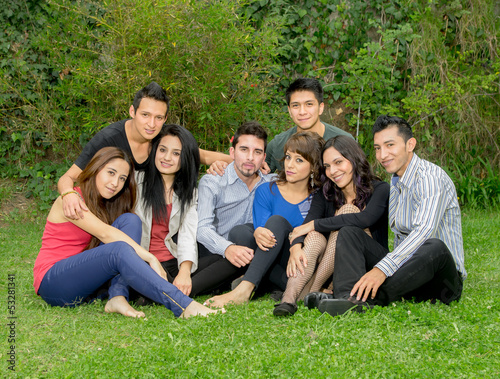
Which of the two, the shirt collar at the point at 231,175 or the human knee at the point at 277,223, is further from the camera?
the shirt collar at the point at 231,175

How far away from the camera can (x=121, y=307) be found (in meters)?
3.27

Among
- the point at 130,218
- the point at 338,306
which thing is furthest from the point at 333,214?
the point at 130,218

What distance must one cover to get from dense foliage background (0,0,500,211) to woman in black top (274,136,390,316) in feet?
6.71

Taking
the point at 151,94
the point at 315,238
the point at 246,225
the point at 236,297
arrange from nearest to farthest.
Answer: the point at 236,297 → the point at 315,238 → the point at 246,225 → the point at 151,94

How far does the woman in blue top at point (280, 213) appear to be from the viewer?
3.53m

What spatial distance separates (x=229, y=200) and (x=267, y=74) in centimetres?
292

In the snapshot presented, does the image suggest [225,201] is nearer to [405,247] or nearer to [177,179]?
[177,179]

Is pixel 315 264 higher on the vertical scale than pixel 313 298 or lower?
higher

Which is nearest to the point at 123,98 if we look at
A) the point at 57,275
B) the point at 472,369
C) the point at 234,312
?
the point at 57,275

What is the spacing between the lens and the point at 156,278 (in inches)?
126

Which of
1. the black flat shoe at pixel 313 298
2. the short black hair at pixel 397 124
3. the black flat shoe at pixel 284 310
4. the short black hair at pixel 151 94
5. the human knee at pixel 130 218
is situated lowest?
the black flat shoe at pixel 284 310

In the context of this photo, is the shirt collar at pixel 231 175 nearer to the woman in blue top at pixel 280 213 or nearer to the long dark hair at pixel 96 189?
the woman in blue top at pixel 280 213

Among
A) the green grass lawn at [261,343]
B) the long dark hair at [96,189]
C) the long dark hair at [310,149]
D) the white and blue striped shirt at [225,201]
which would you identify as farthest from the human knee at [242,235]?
the long dark hair at [96,189]

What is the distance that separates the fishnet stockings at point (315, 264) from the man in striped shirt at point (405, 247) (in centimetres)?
21
